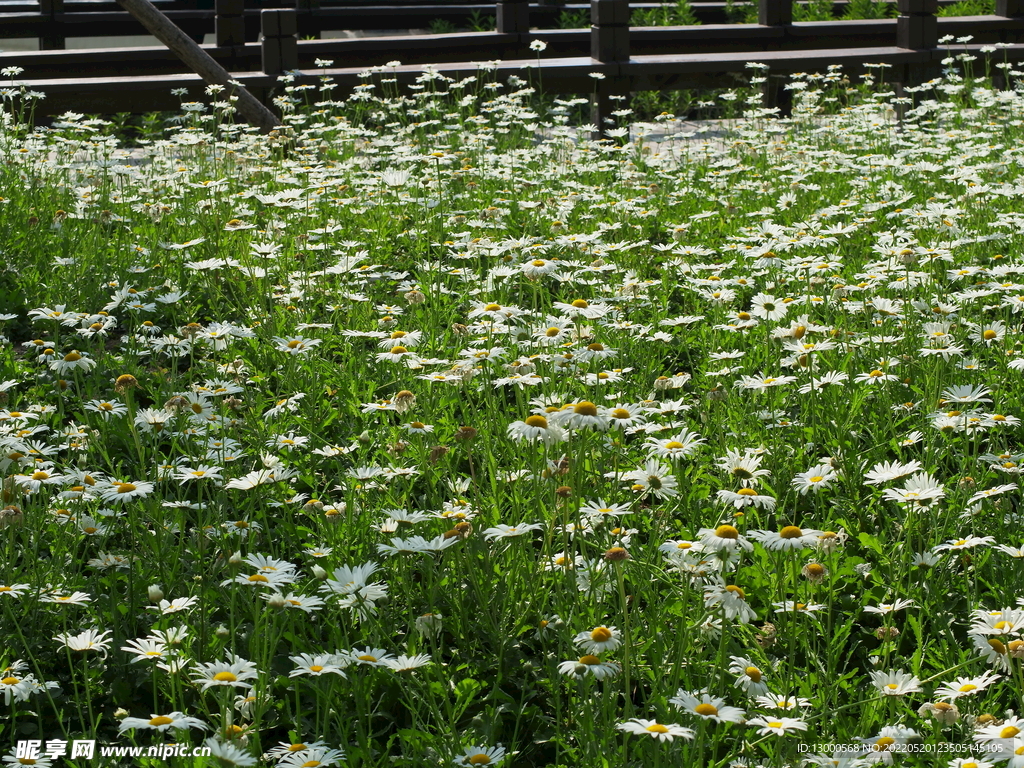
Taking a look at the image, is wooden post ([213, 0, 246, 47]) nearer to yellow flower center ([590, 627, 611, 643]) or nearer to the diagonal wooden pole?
the diagonal wooden pole

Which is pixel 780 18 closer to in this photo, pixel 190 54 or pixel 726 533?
pixel 190 54

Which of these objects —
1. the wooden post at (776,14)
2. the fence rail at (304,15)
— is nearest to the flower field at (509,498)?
the wooden post at (776,14)

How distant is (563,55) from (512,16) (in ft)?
2.29

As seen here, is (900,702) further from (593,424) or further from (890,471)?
(593,424)

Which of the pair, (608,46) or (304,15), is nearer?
(608,46)

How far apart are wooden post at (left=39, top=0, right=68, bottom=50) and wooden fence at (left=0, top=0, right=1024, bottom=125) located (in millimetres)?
4288

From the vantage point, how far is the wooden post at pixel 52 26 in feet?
46.1

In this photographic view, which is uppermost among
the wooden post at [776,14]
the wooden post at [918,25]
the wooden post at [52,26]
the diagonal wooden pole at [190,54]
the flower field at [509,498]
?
the wooden post at [52,26]

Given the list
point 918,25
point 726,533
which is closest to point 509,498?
point 726,533

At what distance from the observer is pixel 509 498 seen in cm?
289

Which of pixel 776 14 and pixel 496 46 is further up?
pixel 776 14

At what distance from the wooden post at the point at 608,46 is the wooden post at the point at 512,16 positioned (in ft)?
5.10

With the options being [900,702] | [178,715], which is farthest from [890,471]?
[178,715]

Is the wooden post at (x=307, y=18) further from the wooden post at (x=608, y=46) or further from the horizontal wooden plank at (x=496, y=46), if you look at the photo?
the wooden post at (x=608, y=46)
